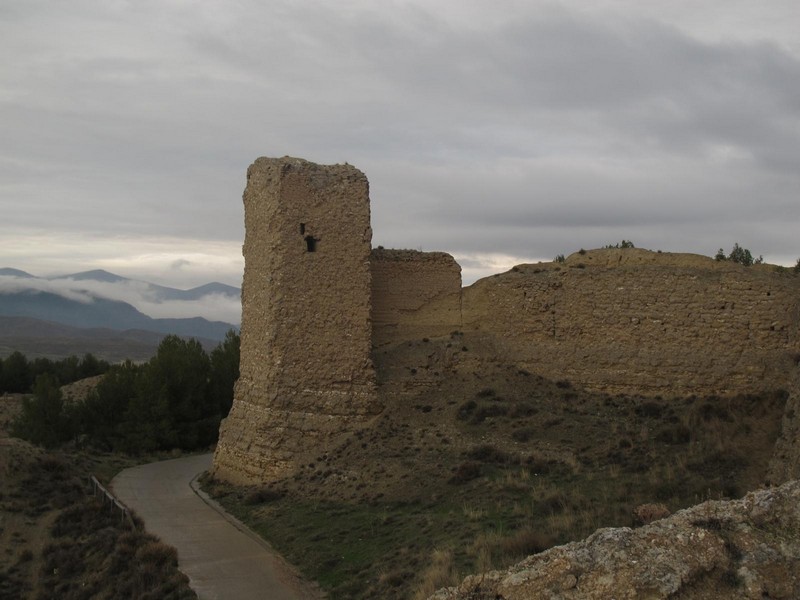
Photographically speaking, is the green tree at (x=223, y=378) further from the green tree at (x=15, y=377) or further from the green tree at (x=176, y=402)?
the green tree at (x=15, y=377)

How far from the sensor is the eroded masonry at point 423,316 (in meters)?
15.6

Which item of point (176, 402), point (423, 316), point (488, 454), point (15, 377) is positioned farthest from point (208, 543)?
point (15, 377)

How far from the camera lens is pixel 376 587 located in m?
10.4

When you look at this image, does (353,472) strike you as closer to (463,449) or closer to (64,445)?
(463,449)

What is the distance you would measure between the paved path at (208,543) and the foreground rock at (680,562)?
6369 mm

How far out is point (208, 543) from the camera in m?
14.3

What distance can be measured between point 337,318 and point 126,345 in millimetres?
136161

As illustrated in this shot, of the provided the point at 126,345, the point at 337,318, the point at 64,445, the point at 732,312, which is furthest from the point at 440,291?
the point at 126,345

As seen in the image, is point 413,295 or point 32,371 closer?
→ point 413,295

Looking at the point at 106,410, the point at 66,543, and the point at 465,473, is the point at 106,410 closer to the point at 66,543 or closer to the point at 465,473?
the point at 66,543

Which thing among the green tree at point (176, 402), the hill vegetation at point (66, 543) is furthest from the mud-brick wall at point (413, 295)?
the green tree at point (176, 402)

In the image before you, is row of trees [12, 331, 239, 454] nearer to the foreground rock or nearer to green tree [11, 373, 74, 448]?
green tree [11, 373, 74, 448]

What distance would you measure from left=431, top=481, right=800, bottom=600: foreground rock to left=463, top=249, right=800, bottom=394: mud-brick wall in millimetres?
9673

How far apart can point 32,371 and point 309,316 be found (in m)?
35.9
